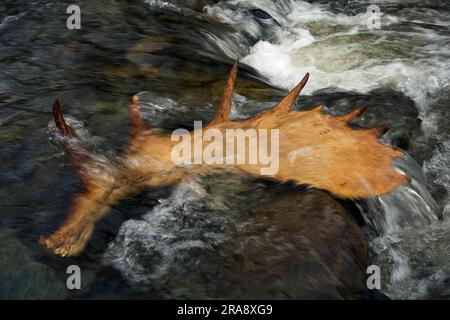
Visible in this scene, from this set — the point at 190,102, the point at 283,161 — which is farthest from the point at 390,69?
the point at 283,161

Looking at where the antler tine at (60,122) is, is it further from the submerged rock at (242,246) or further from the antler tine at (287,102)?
the antler tine at (287,102)

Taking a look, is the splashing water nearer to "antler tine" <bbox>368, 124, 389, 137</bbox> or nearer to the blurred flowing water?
the blurred flowing water

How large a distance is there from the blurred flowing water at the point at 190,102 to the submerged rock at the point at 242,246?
1cm

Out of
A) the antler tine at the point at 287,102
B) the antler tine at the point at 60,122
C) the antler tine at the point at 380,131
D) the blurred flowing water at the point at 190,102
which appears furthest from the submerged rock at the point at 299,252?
the antler tine at the point at 60,122

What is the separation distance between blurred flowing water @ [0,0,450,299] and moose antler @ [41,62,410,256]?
4.8 inches

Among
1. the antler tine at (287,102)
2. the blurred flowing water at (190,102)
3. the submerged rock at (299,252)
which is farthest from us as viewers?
the antler tine at (287,102)

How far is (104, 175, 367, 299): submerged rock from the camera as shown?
11.8 feet

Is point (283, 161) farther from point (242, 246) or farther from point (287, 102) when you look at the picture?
point (242, 246)

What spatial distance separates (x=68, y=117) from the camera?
5.49 meters

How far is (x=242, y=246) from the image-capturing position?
389 centimetres

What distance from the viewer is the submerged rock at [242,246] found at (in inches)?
141

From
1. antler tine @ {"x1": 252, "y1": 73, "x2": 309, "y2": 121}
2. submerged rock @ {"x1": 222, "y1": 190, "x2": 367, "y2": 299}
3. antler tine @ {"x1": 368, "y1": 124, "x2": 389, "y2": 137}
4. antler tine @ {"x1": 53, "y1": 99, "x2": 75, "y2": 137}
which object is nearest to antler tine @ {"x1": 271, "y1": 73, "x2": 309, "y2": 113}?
antler tine @ {"x1": 252, "y1": 73, "x2": 309, "y2": 121}

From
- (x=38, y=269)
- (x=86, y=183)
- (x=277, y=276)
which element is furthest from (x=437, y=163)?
(x=38, y=269)

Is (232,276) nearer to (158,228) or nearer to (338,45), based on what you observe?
(158,228)
